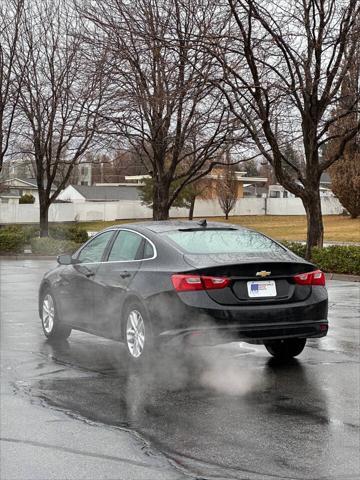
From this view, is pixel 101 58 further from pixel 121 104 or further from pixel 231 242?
pixel 231 242

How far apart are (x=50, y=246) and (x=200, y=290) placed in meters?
26.2

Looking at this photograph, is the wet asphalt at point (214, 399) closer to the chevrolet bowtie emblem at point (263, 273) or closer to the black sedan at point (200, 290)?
the black sedan at point (200, 290)

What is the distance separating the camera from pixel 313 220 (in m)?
24.9

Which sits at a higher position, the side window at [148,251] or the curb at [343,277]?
the side window at [148,251]

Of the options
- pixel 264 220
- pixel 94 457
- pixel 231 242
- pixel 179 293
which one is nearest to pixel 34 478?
pixel 94 457

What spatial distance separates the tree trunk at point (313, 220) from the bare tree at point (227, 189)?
46.9m

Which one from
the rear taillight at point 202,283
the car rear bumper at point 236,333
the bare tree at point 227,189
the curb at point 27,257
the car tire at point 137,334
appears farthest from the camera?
the bare tree at point 227,189

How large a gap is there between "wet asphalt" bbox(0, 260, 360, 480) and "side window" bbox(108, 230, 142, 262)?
3.70 ft

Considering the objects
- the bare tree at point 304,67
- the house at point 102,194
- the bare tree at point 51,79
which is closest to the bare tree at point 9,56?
the bare tree at point 51,79

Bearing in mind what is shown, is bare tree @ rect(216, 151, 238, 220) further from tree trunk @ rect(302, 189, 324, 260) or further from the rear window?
the rear window

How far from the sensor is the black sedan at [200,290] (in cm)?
846

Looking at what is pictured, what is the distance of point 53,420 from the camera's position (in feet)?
22.5

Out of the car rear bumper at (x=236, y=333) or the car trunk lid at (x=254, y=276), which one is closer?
the car rear bumper at (x=236, y=333)

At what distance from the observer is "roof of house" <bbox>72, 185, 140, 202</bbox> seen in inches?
3556
